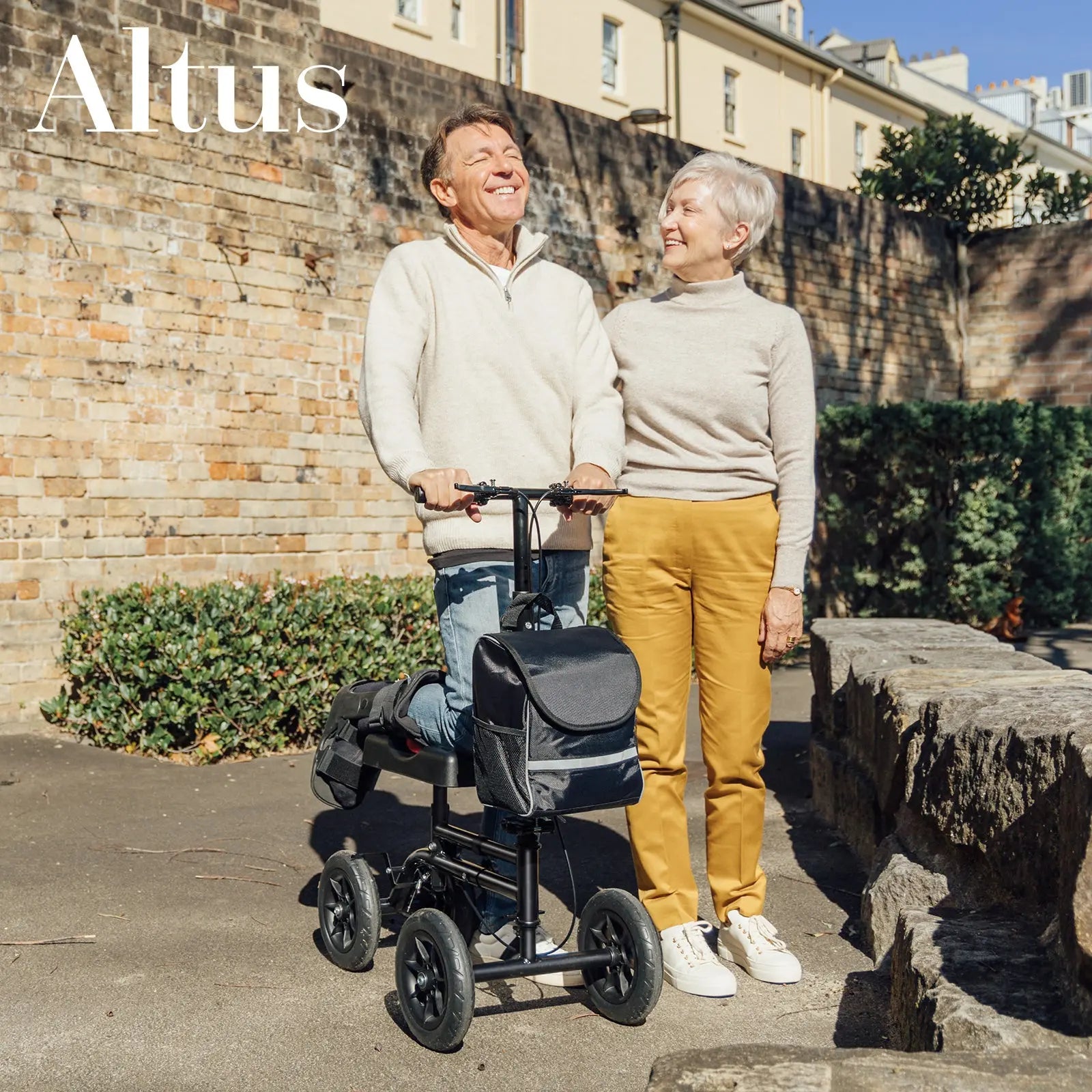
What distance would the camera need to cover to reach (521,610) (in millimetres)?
3049

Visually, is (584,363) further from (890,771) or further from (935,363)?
(935,363)

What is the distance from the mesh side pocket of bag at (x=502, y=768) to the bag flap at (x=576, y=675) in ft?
0.32

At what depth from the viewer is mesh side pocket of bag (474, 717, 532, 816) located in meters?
2.84

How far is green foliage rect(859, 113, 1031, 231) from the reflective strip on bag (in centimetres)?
1866

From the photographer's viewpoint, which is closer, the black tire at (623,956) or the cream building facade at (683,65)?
the black tire at (623,956)

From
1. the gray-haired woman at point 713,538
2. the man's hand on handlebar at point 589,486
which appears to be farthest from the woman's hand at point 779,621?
the man's hand on handlebar at point 589,486

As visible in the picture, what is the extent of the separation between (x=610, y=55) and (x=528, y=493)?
85.9 ft

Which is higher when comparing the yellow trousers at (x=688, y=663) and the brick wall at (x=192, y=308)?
the brick wall at (x=192, y=308)

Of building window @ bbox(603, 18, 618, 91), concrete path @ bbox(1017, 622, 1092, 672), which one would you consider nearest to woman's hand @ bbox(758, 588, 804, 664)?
concrete path @ bbox(1017, 622, 1092, 672)

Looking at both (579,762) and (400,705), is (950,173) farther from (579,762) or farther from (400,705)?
(579,762)

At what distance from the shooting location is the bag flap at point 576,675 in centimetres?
286

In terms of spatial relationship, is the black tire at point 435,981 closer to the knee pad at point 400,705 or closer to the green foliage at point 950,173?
the knee pad at point 400,705

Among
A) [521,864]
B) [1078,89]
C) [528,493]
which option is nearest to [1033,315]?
[528,493]

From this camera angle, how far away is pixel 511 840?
349 centimetres
